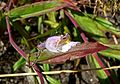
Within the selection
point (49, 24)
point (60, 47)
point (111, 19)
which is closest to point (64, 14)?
point (49, 24)

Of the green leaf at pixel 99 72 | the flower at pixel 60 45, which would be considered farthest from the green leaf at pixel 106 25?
the flower at pixel 60 45

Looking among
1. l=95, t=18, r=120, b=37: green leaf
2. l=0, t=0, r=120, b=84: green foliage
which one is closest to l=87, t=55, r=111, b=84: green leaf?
l=0, t=0, r=120, b=84: green foliage

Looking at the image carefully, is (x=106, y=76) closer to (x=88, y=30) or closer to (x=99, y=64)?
(x=99, y=64)

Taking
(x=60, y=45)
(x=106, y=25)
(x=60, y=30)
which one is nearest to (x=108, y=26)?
(x=106, y=25)

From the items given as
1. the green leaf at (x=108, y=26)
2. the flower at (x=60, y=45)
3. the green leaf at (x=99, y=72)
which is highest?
the flower at (x=60, y=45)

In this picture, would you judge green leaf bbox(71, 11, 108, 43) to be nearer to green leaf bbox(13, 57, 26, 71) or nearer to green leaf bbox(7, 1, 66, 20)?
green leaf bbox(7, 1, 66, 20)

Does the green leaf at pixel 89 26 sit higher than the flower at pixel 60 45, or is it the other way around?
the flower at pixel 60 45

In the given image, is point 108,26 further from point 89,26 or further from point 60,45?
point 60,45

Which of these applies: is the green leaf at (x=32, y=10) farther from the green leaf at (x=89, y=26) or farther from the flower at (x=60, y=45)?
the flower at (x=60, y=45)
